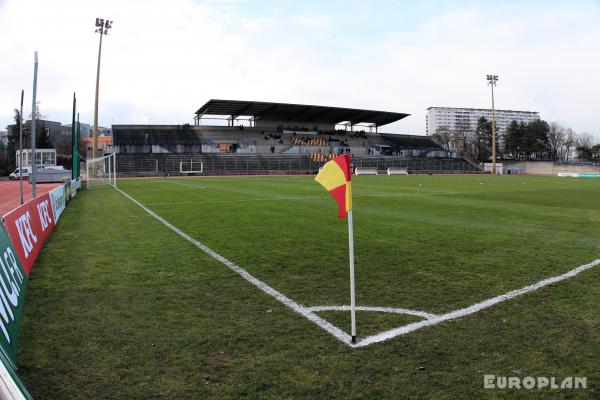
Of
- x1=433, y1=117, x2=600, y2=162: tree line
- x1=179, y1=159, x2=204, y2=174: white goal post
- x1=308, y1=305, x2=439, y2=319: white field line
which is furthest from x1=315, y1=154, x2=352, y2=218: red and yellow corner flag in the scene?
x1=433, y1=117, x2=600, y2=162: tree line

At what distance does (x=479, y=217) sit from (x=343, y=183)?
1010cm

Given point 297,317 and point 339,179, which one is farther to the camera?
point 297,317

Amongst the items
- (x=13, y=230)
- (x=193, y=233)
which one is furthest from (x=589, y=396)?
(x=193, y=233)

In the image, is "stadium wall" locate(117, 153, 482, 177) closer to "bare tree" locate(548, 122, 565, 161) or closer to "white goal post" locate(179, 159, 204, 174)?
"white goal post" locate(179, 159, 204, 174)

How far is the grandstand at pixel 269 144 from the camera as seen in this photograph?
228 feet

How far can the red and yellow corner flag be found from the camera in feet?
14.2

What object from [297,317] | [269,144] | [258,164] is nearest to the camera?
[297,317]

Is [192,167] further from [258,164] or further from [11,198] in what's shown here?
[11,198]

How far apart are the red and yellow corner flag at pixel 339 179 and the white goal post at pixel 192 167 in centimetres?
6259

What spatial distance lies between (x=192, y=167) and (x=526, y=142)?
85110mm

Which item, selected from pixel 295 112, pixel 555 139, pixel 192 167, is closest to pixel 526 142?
pixel 555 139

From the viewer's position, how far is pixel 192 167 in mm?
67375

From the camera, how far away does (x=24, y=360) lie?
3.77 meters

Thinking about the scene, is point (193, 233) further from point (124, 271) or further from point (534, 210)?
point (534, 210)
